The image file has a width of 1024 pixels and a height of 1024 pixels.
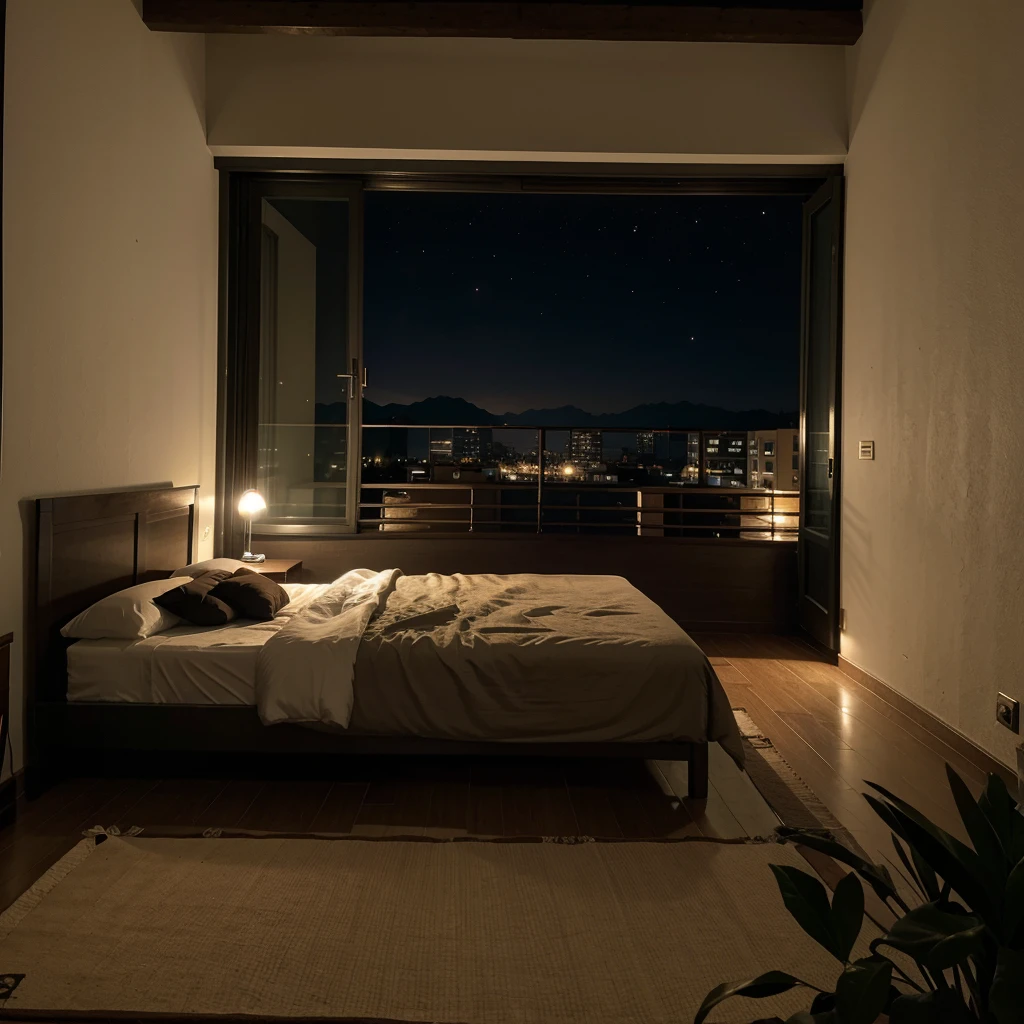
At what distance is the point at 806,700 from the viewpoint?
4.30 m

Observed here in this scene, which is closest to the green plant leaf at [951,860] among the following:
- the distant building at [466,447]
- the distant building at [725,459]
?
the distant building at [725,459]

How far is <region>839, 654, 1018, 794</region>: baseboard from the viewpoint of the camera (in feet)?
10.5

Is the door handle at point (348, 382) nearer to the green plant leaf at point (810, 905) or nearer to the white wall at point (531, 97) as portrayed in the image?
the white wall at point (531, 97)

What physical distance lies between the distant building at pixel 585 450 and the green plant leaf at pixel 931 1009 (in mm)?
6928

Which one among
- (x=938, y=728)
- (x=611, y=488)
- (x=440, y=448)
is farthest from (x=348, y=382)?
(x=938, y=728)

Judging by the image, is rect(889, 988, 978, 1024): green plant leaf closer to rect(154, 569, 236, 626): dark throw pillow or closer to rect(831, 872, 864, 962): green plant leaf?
rect(831, 872, 864, 962): green plant leaf

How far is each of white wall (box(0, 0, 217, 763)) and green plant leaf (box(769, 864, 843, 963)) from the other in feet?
9.34

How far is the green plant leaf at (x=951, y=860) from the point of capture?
0.85 m

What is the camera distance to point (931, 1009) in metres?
0.79

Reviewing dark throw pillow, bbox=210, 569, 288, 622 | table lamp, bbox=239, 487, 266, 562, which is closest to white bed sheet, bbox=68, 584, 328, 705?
dark throw pillow, bbox=210, 569, 288, 622

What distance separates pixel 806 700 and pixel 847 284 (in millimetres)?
2466

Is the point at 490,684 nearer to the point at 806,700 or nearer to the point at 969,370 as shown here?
the point at 806,700

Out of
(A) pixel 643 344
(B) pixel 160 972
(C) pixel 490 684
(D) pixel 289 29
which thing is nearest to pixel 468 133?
(D) pixel 289 29

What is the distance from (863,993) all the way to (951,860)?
6.7 inches
